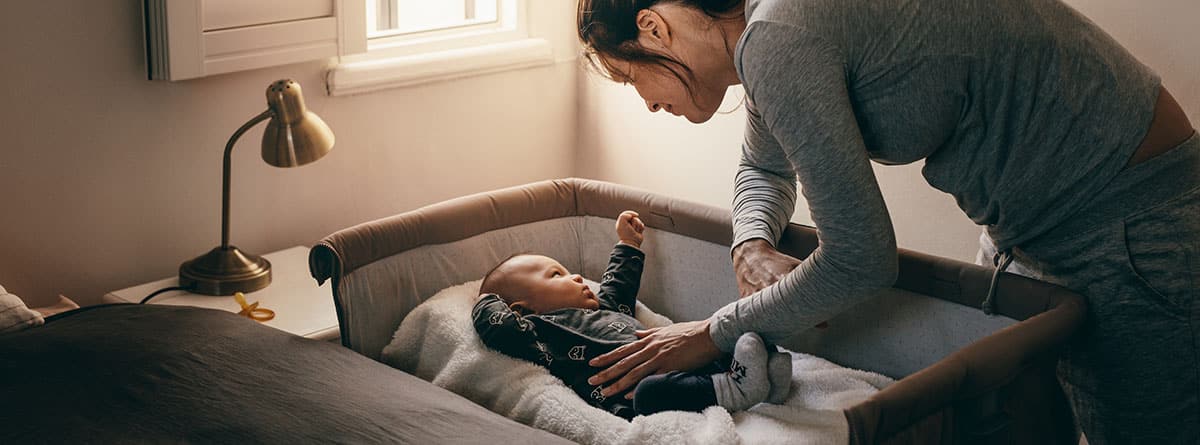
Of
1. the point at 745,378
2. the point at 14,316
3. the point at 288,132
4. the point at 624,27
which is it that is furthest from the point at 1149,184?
the point at 14,316

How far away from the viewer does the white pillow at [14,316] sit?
162 cm

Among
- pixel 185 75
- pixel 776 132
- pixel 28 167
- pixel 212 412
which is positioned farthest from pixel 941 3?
pixel 28 167

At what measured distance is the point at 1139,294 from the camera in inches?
53.6

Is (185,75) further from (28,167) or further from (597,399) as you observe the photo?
(597,399)

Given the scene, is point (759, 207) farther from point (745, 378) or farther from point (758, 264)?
point (745, 378)

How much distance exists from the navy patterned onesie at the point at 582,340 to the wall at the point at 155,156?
0.78 m

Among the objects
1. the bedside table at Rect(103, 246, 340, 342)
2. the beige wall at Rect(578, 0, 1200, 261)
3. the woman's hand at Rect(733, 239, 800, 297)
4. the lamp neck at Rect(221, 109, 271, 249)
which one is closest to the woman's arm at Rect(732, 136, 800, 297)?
the woman's hand at Rect(733, 239, 800, 297)

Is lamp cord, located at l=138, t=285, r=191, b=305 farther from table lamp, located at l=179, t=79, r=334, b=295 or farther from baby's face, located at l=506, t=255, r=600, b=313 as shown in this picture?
baby's face, located at l=506, t=255, r=600, b=313

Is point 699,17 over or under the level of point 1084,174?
over

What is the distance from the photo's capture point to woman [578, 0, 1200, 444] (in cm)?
123

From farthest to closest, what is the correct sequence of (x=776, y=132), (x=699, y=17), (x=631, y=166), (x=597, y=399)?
(x=631, y=166) < (x=597, y=399) < (x=699, y=17) < (x=776, y=132)

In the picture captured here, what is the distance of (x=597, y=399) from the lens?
1636 millimetres

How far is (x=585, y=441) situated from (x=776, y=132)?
1.63 feet

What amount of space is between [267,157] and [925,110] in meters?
1.21
